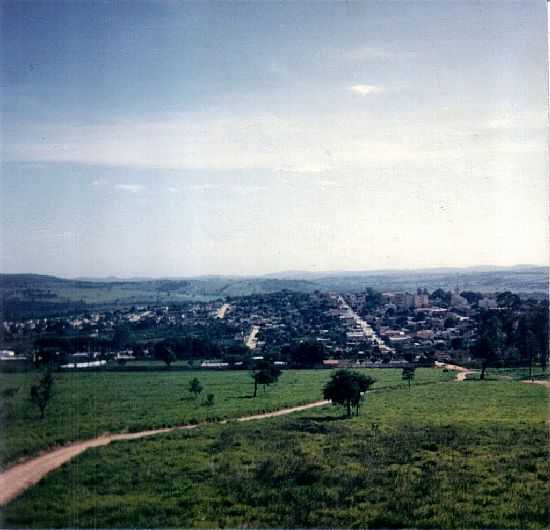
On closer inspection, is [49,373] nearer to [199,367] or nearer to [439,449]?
[199,367]

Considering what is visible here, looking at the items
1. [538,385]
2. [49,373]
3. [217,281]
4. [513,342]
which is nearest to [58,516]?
[49,373]

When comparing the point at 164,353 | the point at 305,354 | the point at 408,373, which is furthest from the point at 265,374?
the point at 408,373

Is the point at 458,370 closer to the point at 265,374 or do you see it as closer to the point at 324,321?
the point at 324,321

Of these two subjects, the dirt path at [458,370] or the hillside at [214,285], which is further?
the dirt path at [458,370]

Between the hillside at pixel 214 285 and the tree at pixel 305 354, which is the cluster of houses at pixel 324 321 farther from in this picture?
the hillside at pixel 214 285

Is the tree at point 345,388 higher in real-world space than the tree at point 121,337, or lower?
lower

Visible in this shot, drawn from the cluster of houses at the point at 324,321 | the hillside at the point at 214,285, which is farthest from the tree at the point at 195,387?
the hillside at the point at 214,285
